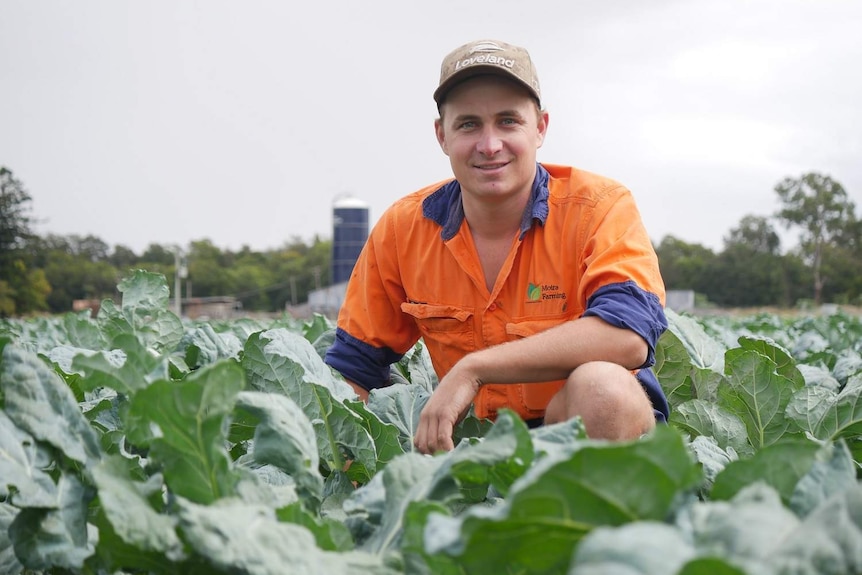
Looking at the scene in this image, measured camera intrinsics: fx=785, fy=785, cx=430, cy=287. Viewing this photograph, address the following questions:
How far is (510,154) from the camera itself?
281cm

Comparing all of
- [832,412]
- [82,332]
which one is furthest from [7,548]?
[82,332]

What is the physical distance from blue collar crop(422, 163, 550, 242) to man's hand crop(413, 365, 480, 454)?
88 cm

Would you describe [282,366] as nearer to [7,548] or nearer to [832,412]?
[7,548]

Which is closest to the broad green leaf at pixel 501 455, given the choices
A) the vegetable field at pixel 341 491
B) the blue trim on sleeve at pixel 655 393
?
the vegetable field at pixel 341 491

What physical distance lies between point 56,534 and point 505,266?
1.87 m

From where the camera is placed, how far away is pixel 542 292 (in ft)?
9.32

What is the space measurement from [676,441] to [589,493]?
122 mm

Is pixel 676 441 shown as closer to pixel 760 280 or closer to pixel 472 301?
pixel 472 301

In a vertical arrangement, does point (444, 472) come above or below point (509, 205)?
below

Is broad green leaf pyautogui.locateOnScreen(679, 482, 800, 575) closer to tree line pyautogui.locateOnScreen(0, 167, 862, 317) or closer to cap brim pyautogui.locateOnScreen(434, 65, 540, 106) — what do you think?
cap brim pyautogui.locateOnScreen(434, 65, 540, 106)

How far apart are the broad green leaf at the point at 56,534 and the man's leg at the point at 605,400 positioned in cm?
133

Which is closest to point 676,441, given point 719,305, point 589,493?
point 589,493

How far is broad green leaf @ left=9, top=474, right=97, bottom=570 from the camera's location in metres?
1.27

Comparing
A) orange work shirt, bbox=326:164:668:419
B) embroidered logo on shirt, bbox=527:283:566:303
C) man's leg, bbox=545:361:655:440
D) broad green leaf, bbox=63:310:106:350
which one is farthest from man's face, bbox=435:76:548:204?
broad green leaf, bbox=63:310:106:350
